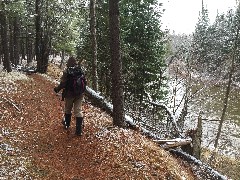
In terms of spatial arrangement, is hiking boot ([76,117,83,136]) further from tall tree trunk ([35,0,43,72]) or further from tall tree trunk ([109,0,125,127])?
tall tree trunk ([35,0,43,72])

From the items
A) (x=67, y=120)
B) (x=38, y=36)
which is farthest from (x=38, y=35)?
(x=67, y=120)

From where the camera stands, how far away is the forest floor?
8.15m

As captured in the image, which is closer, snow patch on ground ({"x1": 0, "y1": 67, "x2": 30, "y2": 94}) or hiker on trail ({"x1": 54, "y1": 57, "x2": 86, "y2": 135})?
hiker on trail ({"x1": 54, "y1": 57, "x2": 86, "y2": 135})

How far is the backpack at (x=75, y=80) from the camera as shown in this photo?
9.95m

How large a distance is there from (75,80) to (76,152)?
2.08 metres

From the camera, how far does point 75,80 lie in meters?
9.95

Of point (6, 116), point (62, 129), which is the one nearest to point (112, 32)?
point (62, 129)

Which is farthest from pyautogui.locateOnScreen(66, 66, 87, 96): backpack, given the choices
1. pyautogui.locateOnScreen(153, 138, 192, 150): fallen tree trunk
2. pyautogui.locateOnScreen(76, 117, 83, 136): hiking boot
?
pyautogui.locateOnScreen(153, 138, 192, 150): fallen tree trunk

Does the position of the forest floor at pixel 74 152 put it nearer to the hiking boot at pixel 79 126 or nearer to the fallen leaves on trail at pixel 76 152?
the fallen leaves on trail at pixel 76 152

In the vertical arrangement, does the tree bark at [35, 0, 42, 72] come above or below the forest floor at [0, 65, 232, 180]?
above

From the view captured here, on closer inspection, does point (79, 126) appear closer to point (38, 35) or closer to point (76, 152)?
point (76, 152)

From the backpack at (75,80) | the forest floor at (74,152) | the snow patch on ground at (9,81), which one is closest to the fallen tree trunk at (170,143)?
the forest floor at (74,152)

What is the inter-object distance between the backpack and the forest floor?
1361 millimetres

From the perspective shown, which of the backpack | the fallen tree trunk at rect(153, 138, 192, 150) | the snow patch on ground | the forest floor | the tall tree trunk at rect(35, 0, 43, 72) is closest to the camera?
the forest floor
